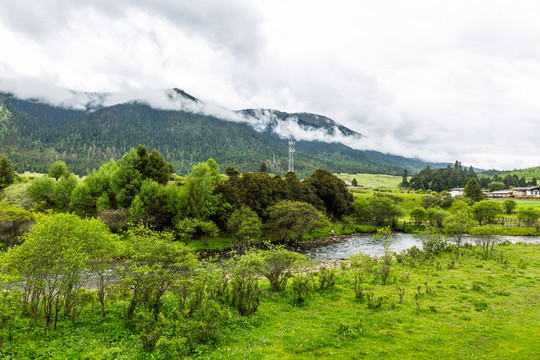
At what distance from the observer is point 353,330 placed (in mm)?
18969

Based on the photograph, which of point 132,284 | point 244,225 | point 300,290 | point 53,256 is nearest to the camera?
point 53,256

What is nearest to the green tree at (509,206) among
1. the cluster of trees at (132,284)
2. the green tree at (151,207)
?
the cluster of trees at (132,284)

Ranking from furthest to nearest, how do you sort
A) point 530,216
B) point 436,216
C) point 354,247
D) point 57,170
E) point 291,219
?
1. point 57,170
2. point 436,216
3. point 530,216
4. point 354,247
5. point 291,219

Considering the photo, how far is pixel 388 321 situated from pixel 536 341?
8.51 m

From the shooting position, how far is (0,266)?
18703 mm

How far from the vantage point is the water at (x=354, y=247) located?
58.3 m

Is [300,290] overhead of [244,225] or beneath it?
beneath

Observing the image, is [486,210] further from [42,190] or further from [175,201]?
[42,190]

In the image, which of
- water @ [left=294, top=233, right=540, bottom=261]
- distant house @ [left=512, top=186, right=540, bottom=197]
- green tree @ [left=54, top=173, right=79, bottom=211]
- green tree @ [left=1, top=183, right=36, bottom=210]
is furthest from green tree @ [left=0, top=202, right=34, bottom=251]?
distant house @ [left=512, top=186, right=540, bottom=197]

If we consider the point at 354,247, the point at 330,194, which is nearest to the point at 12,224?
the point at 354,247

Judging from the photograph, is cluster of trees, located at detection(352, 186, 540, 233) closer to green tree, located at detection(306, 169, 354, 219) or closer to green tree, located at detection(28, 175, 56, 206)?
green tree, located at detection(306, 169, 354, 219)

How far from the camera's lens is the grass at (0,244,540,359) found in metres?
16.0

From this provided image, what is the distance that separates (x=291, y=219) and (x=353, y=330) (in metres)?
46.4

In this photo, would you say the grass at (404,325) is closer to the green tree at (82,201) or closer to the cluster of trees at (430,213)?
the green tree at (82,201)
